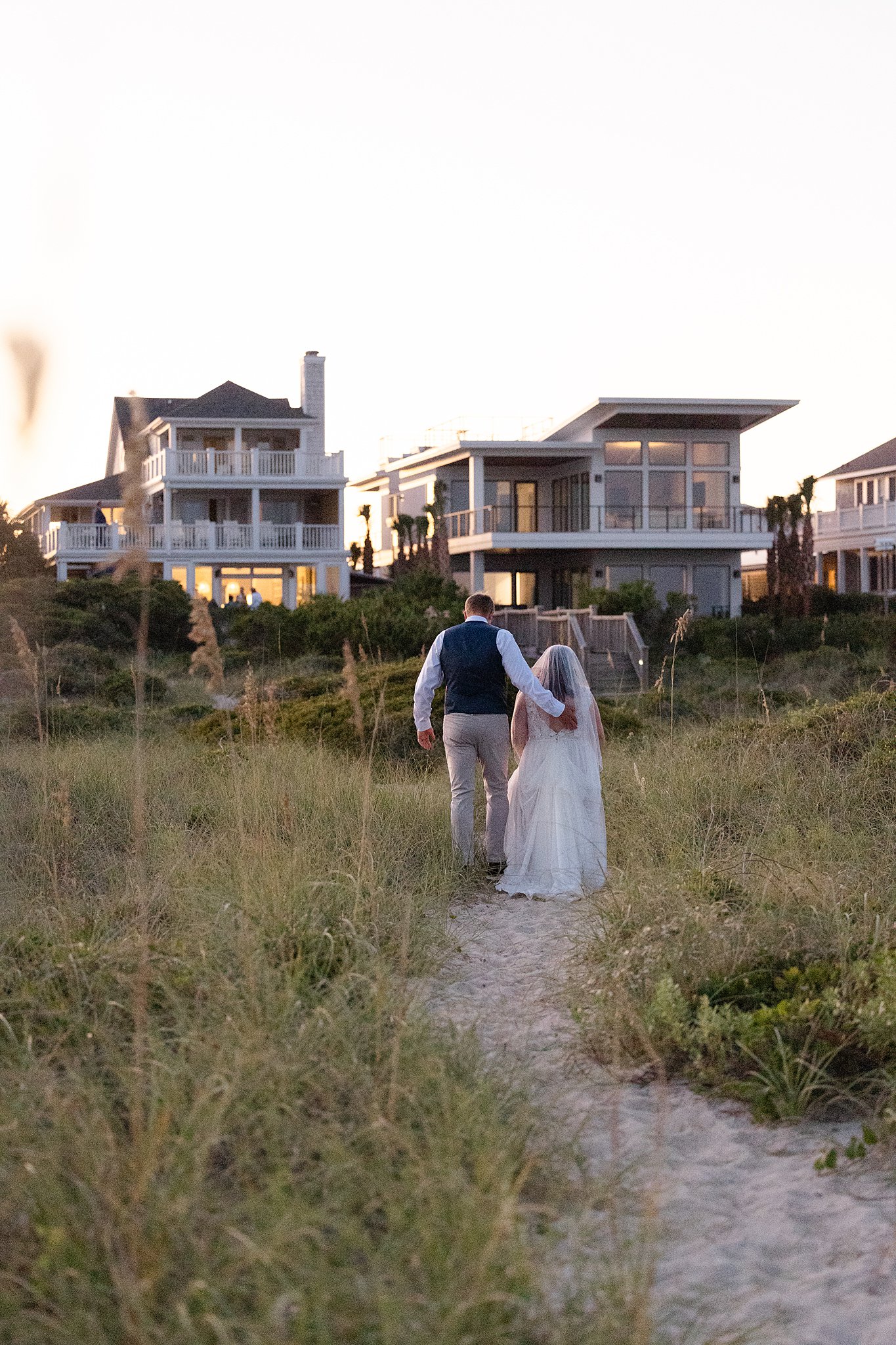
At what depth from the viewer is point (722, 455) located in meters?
42.9

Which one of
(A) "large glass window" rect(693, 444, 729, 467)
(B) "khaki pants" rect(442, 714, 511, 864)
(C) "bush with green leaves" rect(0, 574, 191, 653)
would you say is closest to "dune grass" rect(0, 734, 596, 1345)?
(B) "khaki pants" rect(442, 714, 511, 864)

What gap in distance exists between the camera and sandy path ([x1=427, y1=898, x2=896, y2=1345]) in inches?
130

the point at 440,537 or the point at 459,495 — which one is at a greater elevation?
the point at 459,495

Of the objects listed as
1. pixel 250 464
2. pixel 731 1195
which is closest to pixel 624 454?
pixel 250 464

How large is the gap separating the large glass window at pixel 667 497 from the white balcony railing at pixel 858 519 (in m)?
11.1

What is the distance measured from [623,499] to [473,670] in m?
34.7

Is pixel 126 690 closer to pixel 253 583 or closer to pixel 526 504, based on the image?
pixel 253 583

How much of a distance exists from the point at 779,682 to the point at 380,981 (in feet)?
69.0

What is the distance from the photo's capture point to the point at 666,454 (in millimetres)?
42781

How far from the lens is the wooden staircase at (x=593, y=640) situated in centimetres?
2672

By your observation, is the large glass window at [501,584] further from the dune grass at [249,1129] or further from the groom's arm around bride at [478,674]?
the dune grass at [249,1129]

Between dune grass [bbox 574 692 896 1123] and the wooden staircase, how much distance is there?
15407mm

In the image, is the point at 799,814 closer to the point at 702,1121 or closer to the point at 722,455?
the point at 702,1121

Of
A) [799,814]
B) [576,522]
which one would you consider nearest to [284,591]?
[576,522]
